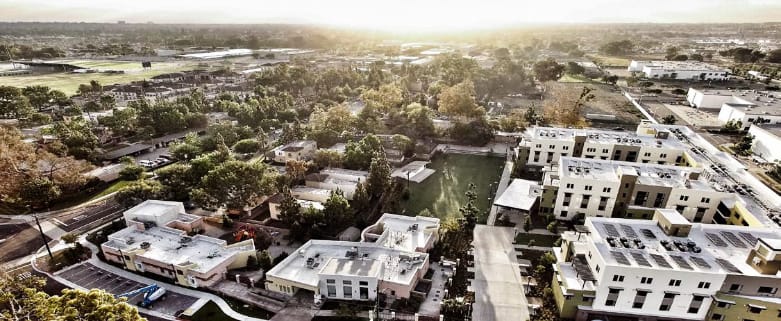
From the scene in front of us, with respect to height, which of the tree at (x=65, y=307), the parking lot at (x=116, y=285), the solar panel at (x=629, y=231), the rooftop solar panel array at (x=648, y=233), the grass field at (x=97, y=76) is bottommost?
the parking lot at (x=116, y=285)

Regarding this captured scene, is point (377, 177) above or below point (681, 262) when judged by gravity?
below

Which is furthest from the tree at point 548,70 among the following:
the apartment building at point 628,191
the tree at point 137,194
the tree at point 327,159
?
the tree at point 137,194

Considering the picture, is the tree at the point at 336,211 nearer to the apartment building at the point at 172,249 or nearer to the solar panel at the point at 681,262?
the apartment building at the point at 172,249

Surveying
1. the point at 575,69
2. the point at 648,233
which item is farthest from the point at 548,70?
the point at 648,233

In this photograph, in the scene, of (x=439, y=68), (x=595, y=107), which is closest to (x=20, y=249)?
(x=595, y=107)

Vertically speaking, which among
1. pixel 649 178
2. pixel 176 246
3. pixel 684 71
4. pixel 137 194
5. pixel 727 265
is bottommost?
pixel 176 246

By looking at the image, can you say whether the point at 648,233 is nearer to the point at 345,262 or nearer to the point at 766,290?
the point at 766,290

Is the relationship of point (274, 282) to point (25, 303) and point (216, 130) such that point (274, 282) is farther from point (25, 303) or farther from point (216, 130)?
point (216, 130)
